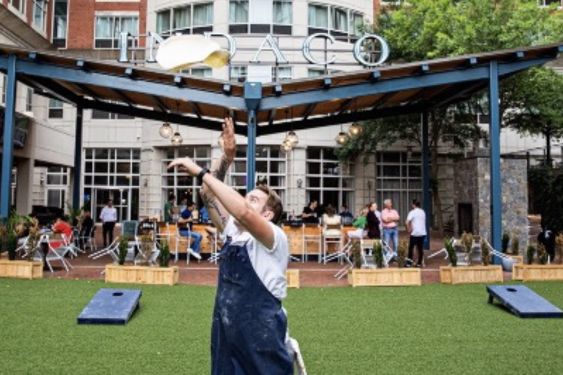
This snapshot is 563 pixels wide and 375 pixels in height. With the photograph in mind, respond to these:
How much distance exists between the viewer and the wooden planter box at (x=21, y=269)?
435 inches

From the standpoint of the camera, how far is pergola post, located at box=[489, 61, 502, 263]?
12.5 metres

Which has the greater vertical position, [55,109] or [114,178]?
[55,109]

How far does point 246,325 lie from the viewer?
109 inches

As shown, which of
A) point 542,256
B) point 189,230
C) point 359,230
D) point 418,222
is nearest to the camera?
point 542,256

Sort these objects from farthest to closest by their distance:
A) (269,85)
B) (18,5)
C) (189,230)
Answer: (18,5)
(189,230)
(269,85)

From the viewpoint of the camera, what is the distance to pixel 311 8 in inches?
1082

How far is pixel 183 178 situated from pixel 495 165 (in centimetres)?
1903

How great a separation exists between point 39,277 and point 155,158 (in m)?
17.5

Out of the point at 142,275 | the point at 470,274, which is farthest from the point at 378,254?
the point at 142,275

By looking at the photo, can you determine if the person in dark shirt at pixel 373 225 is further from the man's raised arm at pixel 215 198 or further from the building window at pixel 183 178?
the building window at pixel 183 178

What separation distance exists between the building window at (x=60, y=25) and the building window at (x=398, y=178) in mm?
20077

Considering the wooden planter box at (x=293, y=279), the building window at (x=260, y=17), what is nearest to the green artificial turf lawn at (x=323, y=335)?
the wooden planter box at (x=293, y=279)

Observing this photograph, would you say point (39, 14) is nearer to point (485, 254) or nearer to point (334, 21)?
point (334, 21)

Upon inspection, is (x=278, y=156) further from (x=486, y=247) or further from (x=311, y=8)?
(x=486, y=247)
